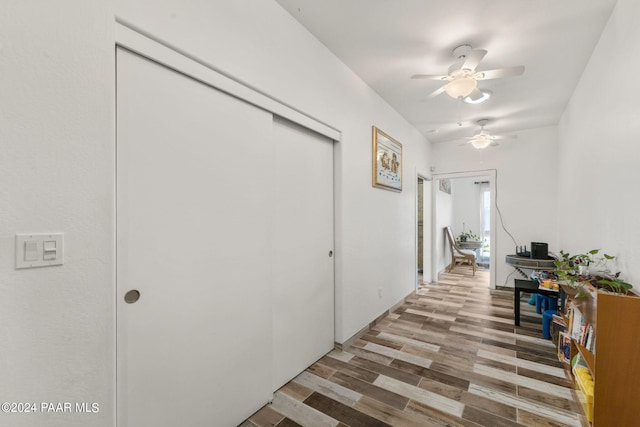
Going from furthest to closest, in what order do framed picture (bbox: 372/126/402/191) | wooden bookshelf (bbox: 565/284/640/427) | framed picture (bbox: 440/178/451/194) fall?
framed picture (bbox: 440/178/451/194) < framed picture (bbox: 372/126/402/191) < wooden bookshelf (bbox: 565/284/640/427)

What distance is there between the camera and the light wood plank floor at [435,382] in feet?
5.64

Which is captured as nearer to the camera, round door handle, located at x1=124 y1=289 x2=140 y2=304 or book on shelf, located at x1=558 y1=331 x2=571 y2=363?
round door handle, located at x1=124 y1=289 x2=140 y2=304

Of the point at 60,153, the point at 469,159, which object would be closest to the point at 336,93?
the point at 60,153

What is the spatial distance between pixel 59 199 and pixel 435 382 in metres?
2.44

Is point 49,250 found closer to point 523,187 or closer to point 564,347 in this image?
point 564,347

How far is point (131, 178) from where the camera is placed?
1.19 m

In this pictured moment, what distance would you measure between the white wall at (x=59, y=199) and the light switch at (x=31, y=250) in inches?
1.2

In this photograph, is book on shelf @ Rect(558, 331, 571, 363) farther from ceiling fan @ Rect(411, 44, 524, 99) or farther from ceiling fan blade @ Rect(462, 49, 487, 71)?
ceiling fan blade @ Rect(462, 49, 487, 71)

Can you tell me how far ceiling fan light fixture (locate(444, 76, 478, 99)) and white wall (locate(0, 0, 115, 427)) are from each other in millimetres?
2188

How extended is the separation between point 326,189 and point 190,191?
128 centimetres

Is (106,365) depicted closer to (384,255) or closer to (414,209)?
(384,255)

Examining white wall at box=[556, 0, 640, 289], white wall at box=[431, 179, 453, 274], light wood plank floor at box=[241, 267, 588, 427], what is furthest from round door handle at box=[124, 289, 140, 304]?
white wall at box=[431, 179, 453, 274]

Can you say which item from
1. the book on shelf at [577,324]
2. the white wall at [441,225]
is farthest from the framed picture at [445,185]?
the book on shelf at [577,324]

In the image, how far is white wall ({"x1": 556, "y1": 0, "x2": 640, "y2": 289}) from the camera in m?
1.61
